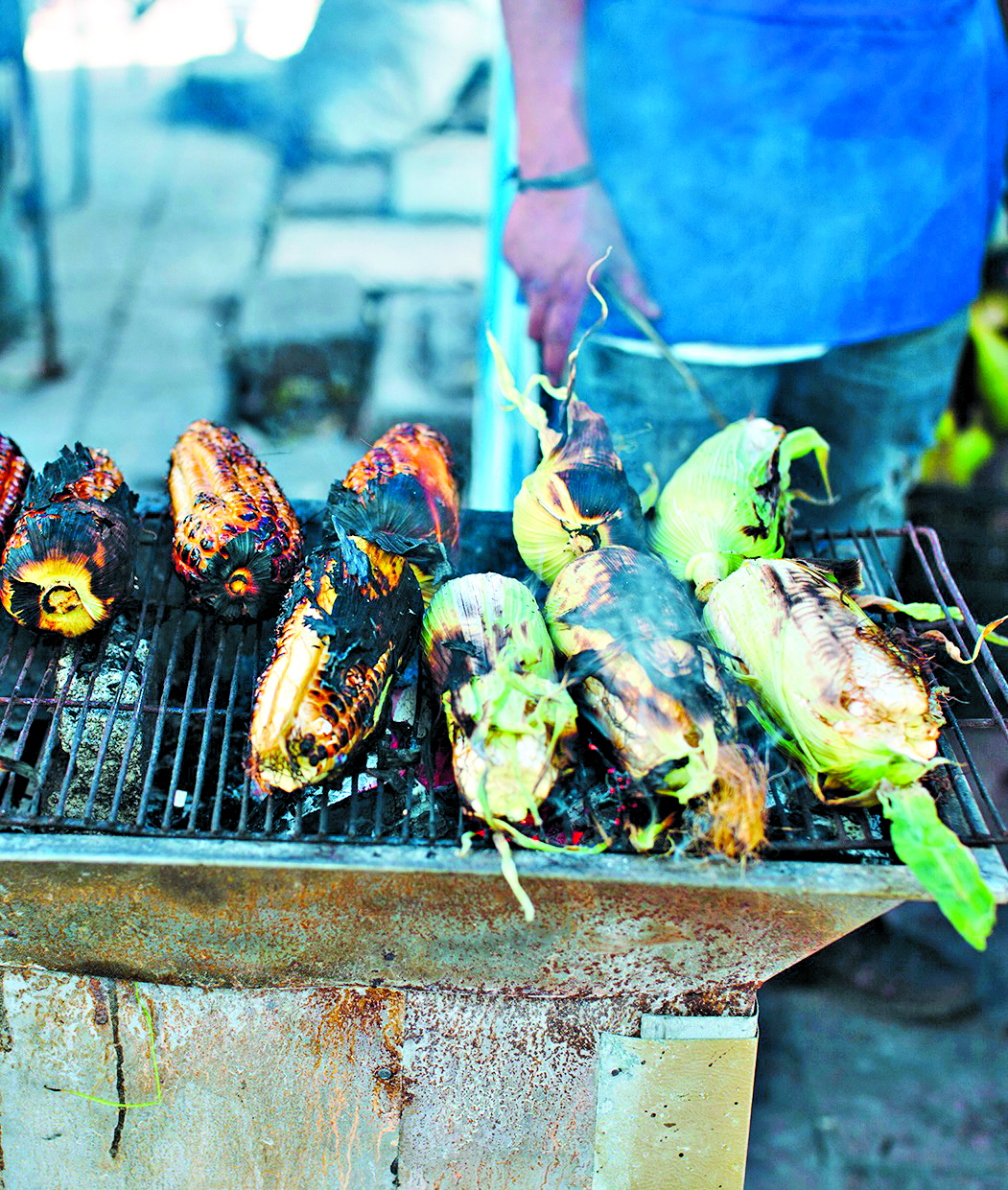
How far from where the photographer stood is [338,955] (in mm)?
1829

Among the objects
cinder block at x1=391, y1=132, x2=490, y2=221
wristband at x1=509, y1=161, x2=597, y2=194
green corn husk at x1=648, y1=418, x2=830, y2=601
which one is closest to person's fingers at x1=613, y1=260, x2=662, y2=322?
wristband at x1=509, y1=161, x2=597, y2=194

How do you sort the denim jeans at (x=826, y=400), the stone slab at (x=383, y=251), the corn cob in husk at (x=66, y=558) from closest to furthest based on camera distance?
the corn cob in husk at (x=66, y=558)
the denim jeans at (x=826, y=400)
the stone slab at (x=383, y=251)

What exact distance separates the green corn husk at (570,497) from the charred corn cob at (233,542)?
0.52 m

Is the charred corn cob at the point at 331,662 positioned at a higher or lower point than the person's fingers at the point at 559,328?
lower

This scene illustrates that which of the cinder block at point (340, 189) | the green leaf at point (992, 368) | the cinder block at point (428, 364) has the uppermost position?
the cinder block at point (340, 189)

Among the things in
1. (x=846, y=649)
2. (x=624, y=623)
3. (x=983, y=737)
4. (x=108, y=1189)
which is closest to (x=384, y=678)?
(x=624, y=623)

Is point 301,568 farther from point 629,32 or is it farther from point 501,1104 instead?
point 629,32

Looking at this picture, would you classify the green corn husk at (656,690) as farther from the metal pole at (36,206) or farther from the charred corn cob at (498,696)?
the metal pole at (36,206)

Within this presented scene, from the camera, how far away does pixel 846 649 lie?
1728mm

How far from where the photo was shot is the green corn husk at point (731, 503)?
2117 millimetres

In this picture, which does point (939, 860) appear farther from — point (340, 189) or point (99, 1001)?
point (340, 189)

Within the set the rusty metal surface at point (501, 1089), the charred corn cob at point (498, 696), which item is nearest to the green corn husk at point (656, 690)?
the charred corn cob at point (498, 696)

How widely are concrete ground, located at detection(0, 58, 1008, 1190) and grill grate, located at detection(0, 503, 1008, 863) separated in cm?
60

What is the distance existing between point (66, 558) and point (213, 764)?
510 millimetres
